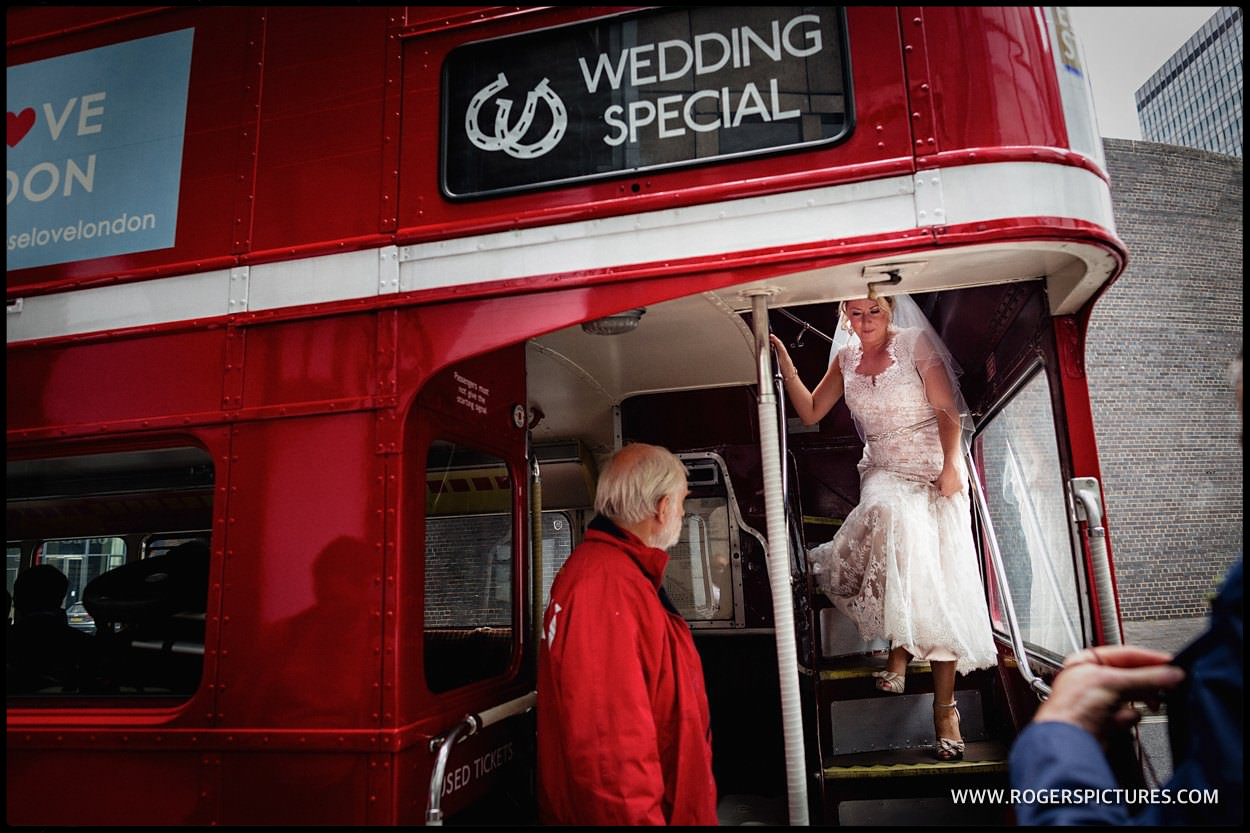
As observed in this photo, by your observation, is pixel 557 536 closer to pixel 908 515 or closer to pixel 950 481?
pixel 908 515

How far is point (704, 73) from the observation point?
2.21 metres

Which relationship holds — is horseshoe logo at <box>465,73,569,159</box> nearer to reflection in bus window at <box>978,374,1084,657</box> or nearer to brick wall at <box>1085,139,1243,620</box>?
reflection in bus window at <box>978,374,1084,657</box>

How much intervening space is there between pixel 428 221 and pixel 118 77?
1.51 meters

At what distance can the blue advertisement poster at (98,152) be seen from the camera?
2.70 metres

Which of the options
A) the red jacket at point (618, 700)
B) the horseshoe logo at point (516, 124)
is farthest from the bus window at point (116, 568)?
the horseshoe logo at point (516, 124)

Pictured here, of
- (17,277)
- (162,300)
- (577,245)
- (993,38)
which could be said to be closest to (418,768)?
(577,245)

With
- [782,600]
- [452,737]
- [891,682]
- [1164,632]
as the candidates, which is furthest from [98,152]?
[1164,632]

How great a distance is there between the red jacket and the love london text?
123 centimetres

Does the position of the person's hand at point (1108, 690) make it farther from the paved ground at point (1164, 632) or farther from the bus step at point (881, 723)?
the paved ground at point (1164, 632)

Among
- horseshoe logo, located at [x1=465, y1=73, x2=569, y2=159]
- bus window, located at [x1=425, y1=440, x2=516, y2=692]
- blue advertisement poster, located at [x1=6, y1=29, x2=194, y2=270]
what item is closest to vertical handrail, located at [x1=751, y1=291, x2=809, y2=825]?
horseshoe logo, located at [x1=465, y1=73, x2=569, y2=159]

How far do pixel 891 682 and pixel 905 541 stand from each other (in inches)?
23.7

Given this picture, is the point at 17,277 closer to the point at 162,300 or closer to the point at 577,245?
the point at 162,300

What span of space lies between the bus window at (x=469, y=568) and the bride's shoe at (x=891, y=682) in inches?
60.5

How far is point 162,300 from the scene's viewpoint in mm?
2562
